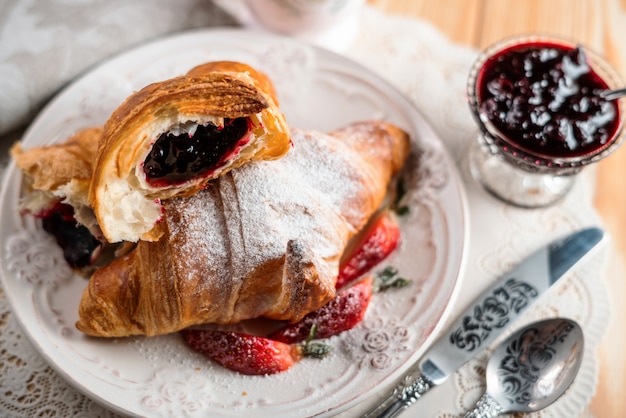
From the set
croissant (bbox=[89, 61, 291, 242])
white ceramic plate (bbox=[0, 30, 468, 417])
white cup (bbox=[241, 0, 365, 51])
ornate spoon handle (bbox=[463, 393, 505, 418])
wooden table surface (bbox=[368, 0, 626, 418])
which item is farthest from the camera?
wooden table surface (bbox=[368, 0, 626, 418])

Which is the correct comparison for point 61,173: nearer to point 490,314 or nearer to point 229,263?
point 229,263

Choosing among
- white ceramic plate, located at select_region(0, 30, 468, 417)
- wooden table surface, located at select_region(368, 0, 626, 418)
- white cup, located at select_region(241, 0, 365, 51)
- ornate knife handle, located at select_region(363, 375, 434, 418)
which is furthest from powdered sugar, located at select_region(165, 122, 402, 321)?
wooden table surface, located at select_region(368, 0, 626, 418)

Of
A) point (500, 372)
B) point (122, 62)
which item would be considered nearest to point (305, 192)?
point (500, 372)

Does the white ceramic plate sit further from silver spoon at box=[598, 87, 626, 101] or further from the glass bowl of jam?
silver spoon at box=[598, 87, 626, 101]

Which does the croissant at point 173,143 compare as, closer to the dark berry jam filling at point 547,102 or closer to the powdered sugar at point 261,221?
the powdered sugar at point 261,221

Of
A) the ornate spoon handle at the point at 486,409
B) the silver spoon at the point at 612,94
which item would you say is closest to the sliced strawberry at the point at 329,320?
the ornate spoon handle at the point at 486,409

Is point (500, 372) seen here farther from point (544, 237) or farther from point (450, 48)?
point (450, 48)

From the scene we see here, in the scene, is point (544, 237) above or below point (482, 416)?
above
